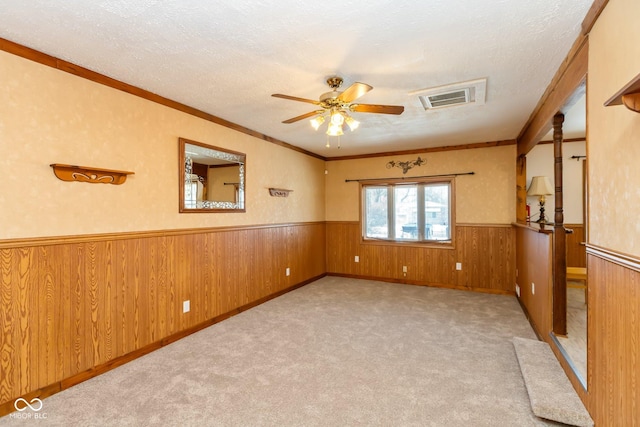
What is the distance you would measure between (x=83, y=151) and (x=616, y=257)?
11.6 ft

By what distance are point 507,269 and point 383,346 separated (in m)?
3.04

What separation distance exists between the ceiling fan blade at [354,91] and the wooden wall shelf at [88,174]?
1.92 metres

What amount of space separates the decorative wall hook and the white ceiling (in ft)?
7.49

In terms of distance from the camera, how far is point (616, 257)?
152cm

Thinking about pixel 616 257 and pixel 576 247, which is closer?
pixel 616 257

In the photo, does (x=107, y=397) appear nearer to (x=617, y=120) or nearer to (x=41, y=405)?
(x=41, y=405)

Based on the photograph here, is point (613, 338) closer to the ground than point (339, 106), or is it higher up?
closer to the ground

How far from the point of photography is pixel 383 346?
9.78 feet

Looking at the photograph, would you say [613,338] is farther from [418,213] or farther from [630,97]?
[418,213]

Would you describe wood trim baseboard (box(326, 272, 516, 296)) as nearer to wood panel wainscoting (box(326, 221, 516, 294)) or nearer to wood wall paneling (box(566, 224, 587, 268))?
wood panel wainscoting (box(326, 221, 516, 294))

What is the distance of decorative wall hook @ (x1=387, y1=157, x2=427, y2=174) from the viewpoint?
551 cm

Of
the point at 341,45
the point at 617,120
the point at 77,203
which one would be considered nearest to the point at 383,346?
the point at 617,120

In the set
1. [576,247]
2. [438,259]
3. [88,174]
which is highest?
[88,174]

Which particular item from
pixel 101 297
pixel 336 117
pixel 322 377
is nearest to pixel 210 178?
pixel 101 297
